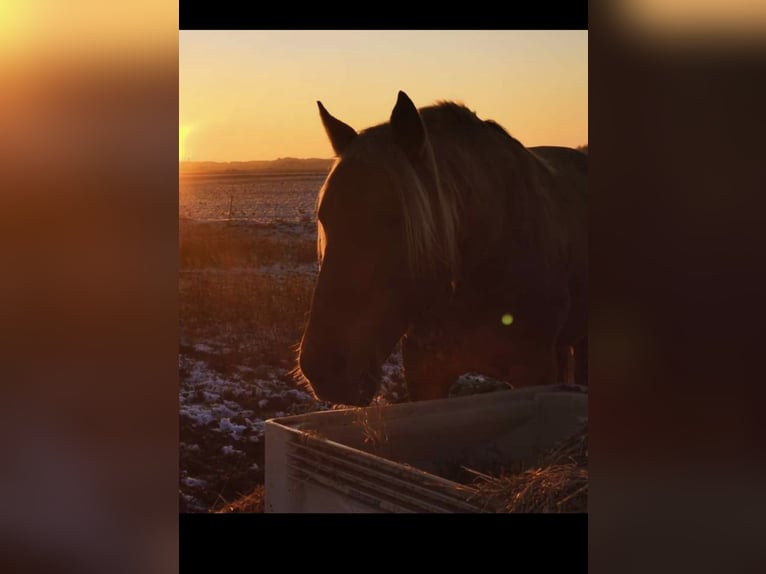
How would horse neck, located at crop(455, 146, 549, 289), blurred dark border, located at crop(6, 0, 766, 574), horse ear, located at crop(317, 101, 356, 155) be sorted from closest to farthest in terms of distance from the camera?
blurred dark border, located at crop(6, 0, 766, 574), horse ear, located at crop(317, 101, 356, 155), horse neck, located at crop(455, 146, 549, 289)

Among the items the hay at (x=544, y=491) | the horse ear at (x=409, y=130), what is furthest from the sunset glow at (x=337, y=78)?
the hay at (x=544, y=491)

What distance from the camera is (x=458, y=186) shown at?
2621mm

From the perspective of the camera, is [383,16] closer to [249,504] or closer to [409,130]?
[409,130]

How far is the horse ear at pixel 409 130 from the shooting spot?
2.38 m

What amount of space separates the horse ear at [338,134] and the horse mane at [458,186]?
71 mm

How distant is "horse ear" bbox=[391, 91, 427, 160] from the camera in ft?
7.82

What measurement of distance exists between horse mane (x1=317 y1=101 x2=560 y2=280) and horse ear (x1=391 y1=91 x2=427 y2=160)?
0.03m

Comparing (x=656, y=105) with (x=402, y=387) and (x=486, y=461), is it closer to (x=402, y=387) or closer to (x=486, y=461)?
(x=486, y=461)

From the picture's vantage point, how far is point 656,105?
70 centimetres

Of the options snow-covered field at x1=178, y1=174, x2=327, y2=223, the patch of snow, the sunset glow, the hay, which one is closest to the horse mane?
the sunset glow

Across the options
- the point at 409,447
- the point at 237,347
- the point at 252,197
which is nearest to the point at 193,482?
the point at 237,347

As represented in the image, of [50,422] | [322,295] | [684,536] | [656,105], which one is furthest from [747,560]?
[322,295]

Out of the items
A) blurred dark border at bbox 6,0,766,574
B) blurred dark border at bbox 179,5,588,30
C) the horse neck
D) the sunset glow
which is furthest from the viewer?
the sunset glow

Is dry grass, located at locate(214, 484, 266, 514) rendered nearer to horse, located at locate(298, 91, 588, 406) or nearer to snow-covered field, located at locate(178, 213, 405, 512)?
snow-covered field, located at locate(178, 213, 405, 512)
